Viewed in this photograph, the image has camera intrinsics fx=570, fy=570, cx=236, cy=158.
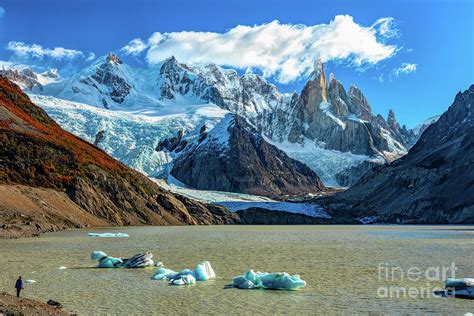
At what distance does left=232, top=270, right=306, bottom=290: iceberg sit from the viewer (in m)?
33.1

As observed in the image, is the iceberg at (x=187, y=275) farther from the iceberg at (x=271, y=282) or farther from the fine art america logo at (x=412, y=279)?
the fine art america logo at (x=412, y=279)

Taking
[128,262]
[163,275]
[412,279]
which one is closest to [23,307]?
[163,275]

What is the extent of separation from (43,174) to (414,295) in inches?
3971

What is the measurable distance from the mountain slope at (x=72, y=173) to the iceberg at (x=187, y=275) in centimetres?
7225

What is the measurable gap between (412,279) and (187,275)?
564 inches

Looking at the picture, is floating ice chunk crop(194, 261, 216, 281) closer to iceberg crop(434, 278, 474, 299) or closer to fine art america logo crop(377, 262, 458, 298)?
fine art america logo crop(377, 262, 458, 298)

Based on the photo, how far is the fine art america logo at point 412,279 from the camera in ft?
103

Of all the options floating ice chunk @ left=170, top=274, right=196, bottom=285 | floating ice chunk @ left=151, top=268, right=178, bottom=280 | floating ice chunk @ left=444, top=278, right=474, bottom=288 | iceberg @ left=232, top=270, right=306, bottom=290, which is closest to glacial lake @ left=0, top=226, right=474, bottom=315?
floating ice chunk @ left=170, top=274, right=196, bottom=285

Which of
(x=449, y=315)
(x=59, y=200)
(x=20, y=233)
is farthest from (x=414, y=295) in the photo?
(x=59, y=200)

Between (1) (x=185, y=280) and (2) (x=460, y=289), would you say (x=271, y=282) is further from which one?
(2) (x=460, y=289)

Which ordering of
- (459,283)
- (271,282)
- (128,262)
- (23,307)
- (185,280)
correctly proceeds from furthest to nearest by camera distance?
1. (128,262)
2. (185,280)
3. (271,282)
4. (459,283)
5. (23,307)

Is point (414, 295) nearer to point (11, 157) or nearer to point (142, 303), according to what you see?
point (142, 303)

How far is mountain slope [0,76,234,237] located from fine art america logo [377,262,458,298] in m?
77.6

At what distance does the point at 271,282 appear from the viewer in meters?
33.5
